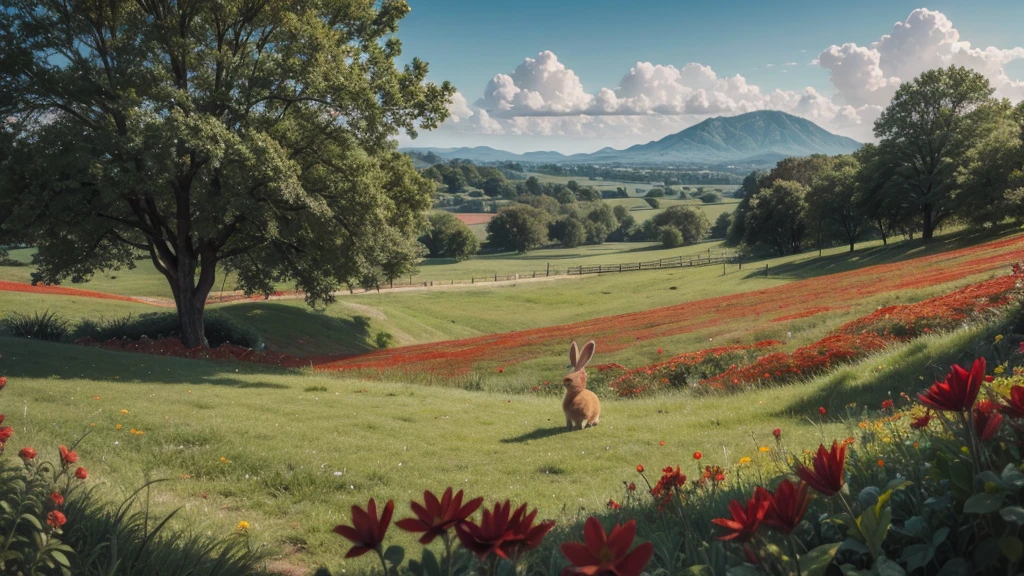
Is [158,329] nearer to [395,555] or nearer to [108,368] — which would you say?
[108,368]

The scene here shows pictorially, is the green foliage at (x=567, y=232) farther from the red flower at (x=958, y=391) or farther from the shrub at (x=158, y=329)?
the red flower at (x=958, y=391)

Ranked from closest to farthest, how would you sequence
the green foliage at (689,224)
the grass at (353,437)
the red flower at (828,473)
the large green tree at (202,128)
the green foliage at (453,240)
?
the red flower at (828,473) → the grass at (353,437) → the large green tree at (202,128) → the green foliage at (453,240) → the green foliage at (689,224)

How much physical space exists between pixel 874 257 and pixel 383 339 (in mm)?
42602

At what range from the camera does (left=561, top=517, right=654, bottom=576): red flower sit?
1.70 m

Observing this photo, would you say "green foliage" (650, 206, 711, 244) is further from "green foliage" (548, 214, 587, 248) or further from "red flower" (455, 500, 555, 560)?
"red flower" (455, 500, 555, 560)

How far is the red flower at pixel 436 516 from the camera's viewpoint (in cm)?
200

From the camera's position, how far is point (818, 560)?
7.75 ft

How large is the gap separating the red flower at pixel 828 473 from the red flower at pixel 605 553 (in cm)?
78

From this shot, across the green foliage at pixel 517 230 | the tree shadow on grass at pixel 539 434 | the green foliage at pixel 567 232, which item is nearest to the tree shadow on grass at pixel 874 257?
the tree shadow on grass at pixel 539 434

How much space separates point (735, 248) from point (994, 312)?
97930 mm

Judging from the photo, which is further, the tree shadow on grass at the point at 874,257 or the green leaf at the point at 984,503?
the tree shadow on grass at the point at 874,257

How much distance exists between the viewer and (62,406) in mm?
11211

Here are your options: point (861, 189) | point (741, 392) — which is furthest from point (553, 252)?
point (741, 392)

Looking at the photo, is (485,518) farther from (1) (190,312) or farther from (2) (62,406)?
(1) (190,312)
